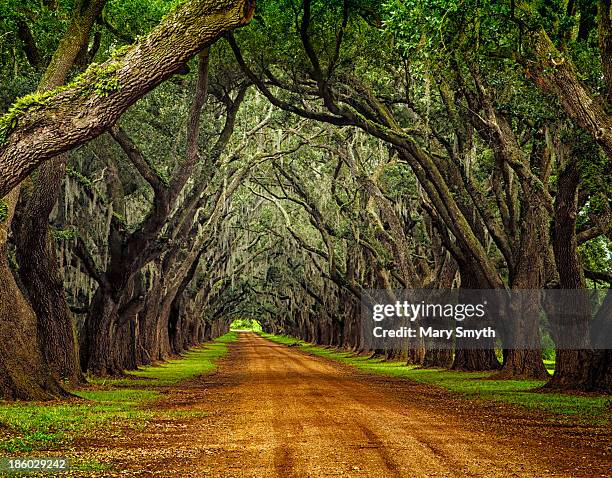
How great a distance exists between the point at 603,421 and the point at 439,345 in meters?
22.1

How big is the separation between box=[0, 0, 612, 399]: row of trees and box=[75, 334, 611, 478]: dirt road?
4237mm

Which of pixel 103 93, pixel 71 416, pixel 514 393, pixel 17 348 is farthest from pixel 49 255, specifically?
pixel 514 393

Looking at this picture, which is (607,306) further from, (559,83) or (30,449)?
(30,449)

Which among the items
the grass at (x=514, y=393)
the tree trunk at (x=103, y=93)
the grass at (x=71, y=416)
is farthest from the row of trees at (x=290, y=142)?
the grass at (x=514, y=393)

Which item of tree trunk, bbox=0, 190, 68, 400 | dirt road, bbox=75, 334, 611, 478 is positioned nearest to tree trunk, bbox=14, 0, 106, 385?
tree trunk, bbox=0, 190, 68, 400

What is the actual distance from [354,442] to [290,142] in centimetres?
2909

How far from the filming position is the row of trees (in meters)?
13.7

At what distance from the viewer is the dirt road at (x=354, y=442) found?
380 inches

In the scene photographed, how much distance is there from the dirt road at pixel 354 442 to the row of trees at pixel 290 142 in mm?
4237

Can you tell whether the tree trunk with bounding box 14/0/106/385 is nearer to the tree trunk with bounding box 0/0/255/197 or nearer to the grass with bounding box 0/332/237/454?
the grass with bounding box 0/332/237/454

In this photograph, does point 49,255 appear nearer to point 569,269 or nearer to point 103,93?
point 103,93

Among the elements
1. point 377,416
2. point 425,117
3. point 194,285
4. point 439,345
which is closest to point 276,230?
point 194,285

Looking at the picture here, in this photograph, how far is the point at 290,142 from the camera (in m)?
39.9

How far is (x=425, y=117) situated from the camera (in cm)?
2683
